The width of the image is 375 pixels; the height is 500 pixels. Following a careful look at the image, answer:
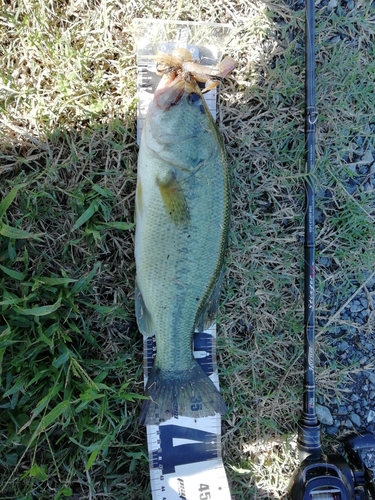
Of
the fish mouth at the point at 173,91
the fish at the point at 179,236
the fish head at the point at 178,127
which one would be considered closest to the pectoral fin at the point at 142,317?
the fish at the point at 179,236

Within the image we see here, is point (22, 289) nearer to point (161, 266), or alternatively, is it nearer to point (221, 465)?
point (161, 266)

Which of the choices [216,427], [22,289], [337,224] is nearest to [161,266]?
[22,289]

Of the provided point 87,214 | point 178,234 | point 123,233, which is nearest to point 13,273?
point 87,214

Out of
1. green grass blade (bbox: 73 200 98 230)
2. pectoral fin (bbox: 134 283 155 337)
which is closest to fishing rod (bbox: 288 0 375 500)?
pectoral fin (bbox: 134 283 155 337)

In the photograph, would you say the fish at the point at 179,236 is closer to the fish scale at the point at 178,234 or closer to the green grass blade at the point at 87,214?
the fish scale at the point at 178,234

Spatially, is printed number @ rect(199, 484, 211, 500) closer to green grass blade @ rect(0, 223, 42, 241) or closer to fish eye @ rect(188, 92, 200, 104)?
green grass blade @ rect(0, 223, 42, 241)

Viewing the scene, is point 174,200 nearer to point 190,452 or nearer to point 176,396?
point 176,396
